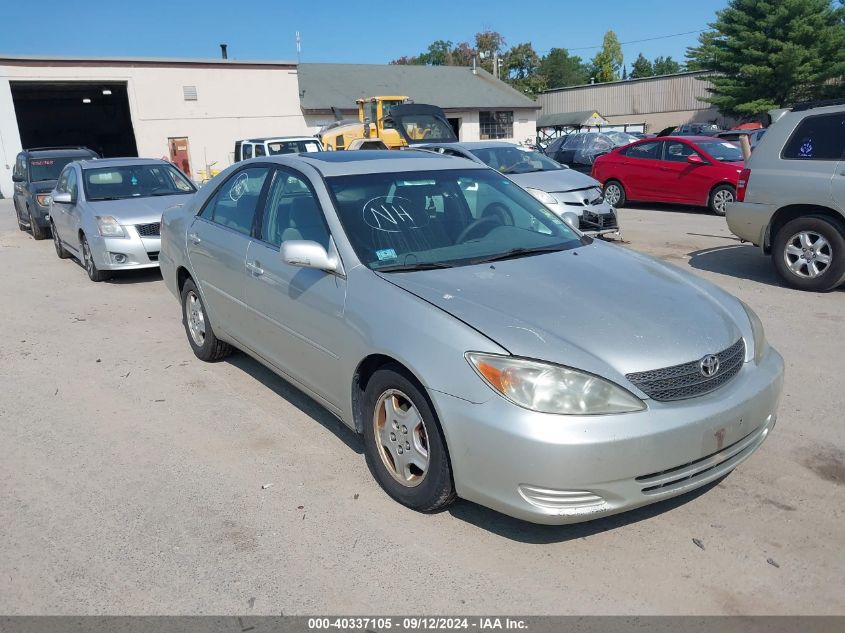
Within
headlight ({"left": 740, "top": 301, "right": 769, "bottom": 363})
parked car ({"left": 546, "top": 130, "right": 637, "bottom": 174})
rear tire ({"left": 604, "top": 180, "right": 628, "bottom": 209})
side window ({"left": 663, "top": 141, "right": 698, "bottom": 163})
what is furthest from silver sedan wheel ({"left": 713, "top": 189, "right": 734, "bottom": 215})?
headlight ({"left": 740, "top": 301, "right": 769, "bottom": 363})

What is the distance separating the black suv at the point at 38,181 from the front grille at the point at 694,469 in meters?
13.3

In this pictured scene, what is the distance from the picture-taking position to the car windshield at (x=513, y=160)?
11.9m

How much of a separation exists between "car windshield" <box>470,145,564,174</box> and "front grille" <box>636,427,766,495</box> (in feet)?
29.3

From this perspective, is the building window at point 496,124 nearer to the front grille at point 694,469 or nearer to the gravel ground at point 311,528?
the gravel ground at point 311,528

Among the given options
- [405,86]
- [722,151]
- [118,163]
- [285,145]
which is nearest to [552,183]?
[722,151]

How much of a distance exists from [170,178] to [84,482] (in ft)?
23.8

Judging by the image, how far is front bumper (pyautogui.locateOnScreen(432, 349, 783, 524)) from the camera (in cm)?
287

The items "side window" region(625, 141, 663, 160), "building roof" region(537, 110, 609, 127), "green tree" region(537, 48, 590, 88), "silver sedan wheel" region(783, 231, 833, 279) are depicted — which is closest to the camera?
"silver sedan wheel" region(783, 231, 833, 279)

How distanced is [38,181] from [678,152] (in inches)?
492

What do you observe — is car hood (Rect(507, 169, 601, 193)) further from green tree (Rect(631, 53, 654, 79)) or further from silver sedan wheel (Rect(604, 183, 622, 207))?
green tree (Rect(631, 53, 654, 79))

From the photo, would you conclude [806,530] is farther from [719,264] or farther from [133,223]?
[133,223]

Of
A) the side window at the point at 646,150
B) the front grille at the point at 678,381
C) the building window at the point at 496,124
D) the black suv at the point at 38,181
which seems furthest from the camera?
the building window at the point at 496,124

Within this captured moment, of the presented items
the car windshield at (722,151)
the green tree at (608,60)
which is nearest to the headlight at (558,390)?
the car windshield at (722,151)

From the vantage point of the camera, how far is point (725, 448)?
319 centimetres
